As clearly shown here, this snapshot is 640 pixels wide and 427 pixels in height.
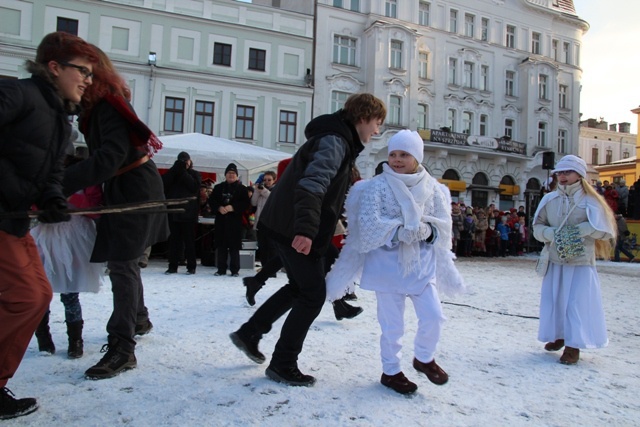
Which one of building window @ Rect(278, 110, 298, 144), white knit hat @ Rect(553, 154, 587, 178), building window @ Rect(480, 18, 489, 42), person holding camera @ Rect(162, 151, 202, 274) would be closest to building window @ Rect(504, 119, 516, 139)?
building window @ Rect(480, 18, 489, 42)

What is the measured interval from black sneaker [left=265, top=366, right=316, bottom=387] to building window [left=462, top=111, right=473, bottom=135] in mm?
30901

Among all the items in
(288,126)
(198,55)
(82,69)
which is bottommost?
(82,69)

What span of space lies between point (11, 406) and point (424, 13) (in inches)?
1282

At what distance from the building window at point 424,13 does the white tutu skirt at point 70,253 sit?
101 feet

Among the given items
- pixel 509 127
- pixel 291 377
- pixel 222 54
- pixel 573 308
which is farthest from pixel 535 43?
pixel 291 377

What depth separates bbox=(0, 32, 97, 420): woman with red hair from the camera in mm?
2254

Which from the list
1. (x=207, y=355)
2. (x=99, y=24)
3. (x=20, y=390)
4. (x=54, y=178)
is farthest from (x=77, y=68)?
(x=99, y=24)

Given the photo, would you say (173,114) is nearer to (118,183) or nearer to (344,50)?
(344,50)

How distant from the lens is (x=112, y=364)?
2.97 metres

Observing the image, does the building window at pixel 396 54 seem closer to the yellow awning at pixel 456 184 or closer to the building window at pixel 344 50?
the building window at pixel 344 50

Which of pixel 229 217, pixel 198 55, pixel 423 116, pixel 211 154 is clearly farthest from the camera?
pixel 423 116

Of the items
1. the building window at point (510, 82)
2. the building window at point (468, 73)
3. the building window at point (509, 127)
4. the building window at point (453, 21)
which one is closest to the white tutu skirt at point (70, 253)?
the building window at point (468, 73)

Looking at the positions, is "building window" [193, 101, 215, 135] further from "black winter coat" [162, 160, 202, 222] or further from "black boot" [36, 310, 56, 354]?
"black boot" [36, 310, 56, 354]

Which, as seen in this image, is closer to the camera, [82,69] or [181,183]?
[82,69]
